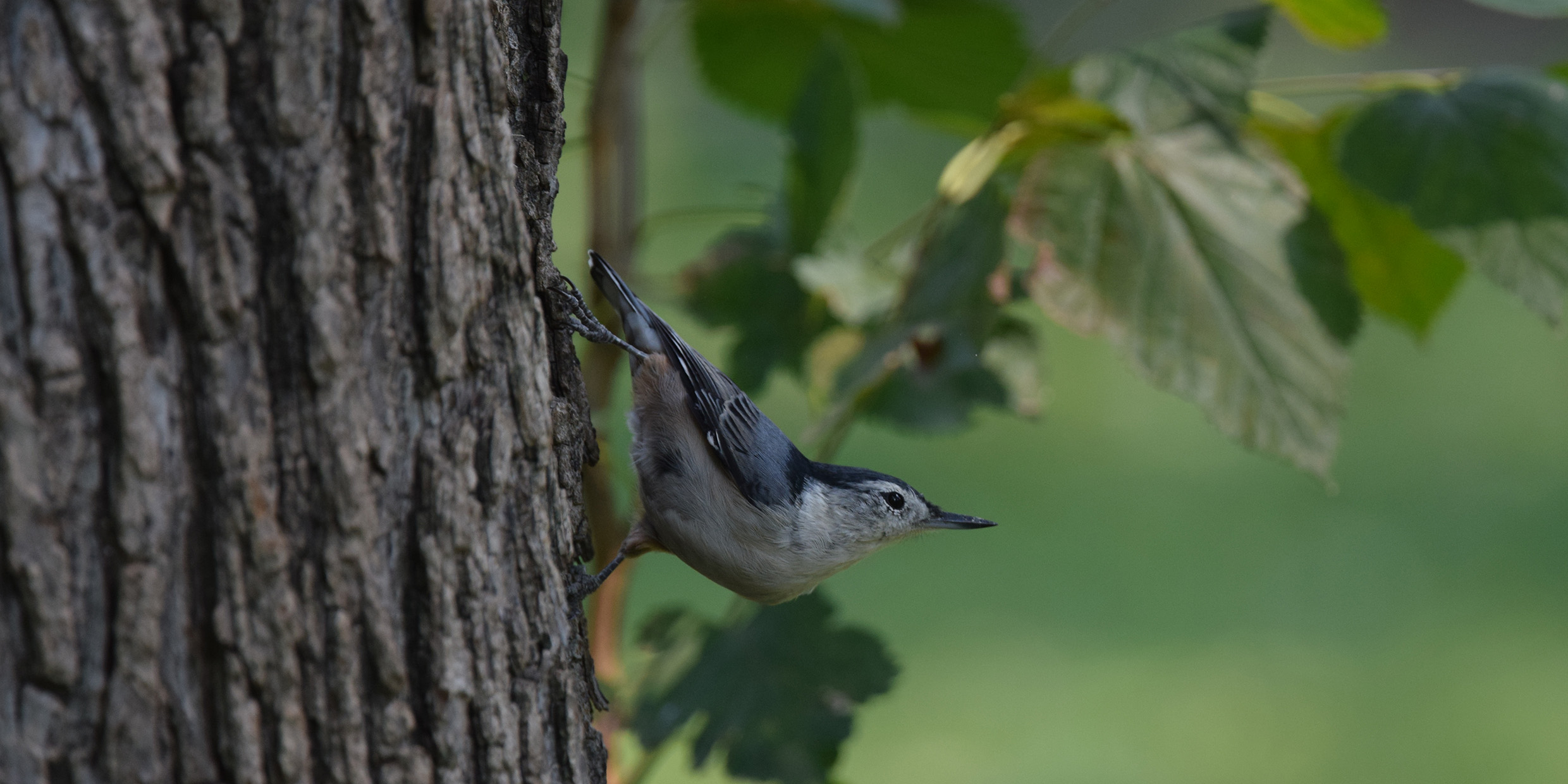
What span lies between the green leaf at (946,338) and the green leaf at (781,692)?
39 cm

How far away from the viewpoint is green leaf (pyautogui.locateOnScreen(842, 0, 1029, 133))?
2.63m

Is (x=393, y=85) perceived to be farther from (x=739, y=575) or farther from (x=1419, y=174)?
(x=1419, y=174)

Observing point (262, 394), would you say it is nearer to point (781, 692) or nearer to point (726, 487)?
point (726, 487)

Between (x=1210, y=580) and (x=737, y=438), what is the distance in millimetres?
3819

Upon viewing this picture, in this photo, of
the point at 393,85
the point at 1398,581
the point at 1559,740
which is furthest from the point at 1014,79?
the point at 1398,581

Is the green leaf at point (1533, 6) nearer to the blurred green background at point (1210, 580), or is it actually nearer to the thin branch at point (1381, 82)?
the thin branch at point (1381, 82)

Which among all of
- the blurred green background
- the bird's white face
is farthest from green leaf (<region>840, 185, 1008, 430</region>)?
the blurred green background

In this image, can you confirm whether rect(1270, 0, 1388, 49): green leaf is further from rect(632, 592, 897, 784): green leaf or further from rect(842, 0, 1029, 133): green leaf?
rect(632, 592, 897, 784): green leaf

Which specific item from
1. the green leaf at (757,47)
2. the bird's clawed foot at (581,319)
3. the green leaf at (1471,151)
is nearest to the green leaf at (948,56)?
the green leaf at (757,47)

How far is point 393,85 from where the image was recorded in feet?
3.81

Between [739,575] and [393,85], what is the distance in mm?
1009

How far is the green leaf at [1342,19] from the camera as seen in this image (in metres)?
2.06

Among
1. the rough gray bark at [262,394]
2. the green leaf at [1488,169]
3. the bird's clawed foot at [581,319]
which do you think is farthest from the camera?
the green leaf at [1488,169]

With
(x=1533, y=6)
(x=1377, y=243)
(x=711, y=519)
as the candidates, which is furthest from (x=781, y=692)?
(x=1533, y=6)
